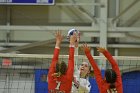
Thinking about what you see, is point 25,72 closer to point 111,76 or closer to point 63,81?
point 63,81

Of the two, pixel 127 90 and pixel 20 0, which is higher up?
pixel 20 0

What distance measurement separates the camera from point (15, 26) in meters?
9.59

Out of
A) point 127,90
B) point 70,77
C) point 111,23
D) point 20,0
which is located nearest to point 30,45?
point 20,0

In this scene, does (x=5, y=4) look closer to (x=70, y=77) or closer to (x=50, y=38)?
(x=50, y=38)

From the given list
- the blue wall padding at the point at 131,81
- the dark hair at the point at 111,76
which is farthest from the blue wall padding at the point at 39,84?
the dark hair at the point at 111,76

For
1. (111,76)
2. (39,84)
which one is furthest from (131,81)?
(111,76)

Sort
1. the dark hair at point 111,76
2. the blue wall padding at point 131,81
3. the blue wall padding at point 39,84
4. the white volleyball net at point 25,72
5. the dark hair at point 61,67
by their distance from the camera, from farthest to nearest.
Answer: the white volleyball net at point 25,72, the blue wall padding at point 131,81, the blue wall padding at point 39,84, the dark hair at point 61,67, the dark hair at point 111,76

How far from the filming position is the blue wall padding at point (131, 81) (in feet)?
28.6

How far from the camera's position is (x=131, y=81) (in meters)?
9.54

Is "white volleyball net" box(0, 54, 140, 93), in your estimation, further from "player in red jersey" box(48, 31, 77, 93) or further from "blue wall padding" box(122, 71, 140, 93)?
"player in red jersey" box(48, 31, 77, 93)

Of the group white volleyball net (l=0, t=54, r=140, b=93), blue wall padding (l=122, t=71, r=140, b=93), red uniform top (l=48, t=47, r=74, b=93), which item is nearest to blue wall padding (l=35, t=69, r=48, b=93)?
white volleyball net (l=0, t=54, r=140, b=93)

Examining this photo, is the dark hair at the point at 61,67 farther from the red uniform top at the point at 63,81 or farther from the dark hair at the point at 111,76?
the dark hair at the point at 111,76

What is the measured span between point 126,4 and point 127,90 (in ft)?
7.61

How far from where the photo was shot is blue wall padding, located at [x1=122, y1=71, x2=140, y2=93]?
8.71 meters
